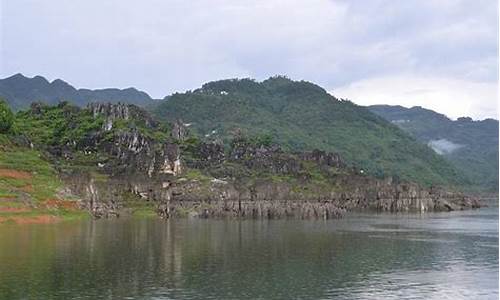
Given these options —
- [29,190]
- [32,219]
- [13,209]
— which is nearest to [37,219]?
[32,219]

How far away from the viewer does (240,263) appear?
8969cm

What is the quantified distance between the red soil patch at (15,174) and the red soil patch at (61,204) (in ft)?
38.0

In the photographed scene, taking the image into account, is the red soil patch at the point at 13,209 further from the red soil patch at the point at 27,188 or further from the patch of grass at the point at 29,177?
the red soil patch at the point at 27,188

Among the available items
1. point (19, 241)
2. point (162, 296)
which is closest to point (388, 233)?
point (19, 241)

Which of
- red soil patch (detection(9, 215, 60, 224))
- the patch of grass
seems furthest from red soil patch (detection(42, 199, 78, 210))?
red soil patch (detection(9, 215, 60, 224))

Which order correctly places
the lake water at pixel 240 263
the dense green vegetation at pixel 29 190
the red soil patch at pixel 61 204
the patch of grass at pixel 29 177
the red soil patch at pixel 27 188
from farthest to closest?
the red soil patch at pixel 61 204 < the red soil patch at pixel 27 188 < the patch of grass at pixel 29 177 < the dense green vegetation at pixel 29 190 < the lake water at pixel 240 263

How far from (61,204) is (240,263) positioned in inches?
3427

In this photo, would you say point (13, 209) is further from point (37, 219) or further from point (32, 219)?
point (37, 219)

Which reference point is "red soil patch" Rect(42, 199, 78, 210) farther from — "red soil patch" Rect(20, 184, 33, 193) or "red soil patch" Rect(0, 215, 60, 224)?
"red soil patch" Rect(0, 215, 60, 224)

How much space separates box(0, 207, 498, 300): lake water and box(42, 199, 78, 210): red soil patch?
55.4ft

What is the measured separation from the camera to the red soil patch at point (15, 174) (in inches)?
6427

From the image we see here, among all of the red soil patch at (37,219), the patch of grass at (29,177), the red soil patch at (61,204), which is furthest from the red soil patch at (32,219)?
the patch of grass at (29,177)

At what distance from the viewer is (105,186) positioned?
191 metres

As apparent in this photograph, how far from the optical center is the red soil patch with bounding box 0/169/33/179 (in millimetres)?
163250
